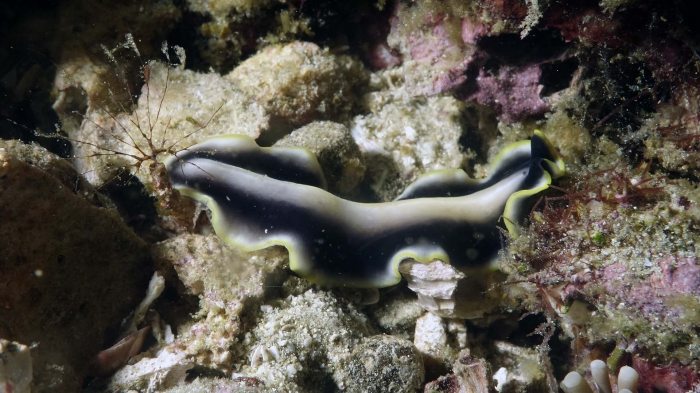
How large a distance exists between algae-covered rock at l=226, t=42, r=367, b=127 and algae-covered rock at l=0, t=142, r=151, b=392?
66.2 inches

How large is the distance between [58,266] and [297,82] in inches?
95.7

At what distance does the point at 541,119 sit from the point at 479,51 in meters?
0.86

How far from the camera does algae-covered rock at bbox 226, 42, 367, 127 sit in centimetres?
384

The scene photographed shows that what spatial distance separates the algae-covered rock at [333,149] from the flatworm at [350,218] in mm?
421

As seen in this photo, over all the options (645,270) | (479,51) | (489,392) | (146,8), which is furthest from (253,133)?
(645,270)

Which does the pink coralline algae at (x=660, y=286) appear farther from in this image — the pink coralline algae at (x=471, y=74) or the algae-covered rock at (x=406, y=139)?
the algae-covered rock at (x=406, y=139)

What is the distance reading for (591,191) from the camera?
2938mm

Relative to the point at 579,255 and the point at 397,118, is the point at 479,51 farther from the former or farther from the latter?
the point at 579,255

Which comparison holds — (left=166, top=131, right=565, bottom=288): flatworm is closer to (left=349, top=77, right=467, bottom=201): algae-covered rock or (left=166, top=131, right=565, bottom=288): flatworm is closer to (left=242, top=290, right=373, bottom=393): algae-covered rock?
(left=242, top=290, right=373, bottom=393): algae-covered rock

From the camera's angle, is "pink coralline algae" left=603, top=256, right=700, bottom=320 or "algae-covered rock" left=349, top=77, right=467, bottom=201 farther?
"algae-covered rock" left=349, top=77, right=467, bottom=201

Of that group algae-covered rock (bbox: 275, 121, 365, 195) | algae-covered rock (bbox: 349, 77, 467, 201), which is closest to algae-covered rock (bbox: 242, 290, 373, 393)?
algae-covered rock (bbox: 275, 121, 365, 195)

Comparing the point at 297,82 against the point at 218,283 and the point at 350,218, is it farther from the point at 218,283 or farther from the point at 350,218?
the point at 218,283

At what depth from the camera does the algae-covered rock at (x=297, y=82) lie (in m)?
3.84

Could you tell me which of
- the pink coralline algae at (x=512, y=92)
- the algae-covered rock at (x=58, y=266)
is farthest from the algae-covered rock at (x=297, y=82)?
the algae-covered rock at (x=58, y=266)
